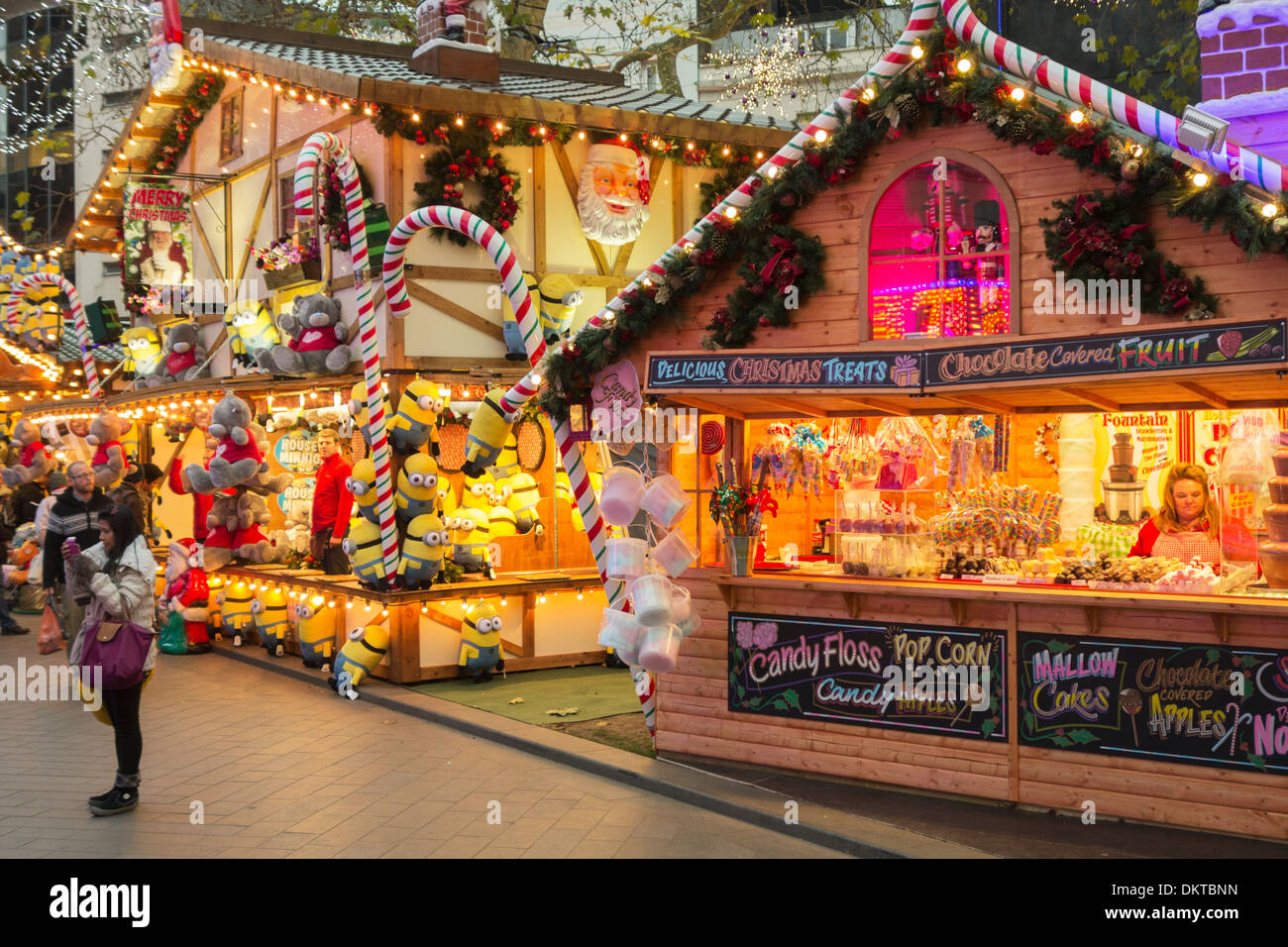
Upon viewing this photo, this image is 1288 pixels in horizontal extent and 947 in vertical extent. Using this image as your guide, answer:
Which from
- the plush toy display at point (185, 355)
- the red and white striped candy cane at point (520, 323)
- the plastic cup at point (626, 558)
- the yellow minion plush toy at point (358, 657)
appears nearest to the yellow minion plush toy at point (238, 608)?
the yellow minion plush toy at point (358, 657)

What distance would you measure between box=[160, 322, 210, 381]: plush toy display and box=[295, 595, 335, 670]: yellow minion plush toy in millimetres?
5170

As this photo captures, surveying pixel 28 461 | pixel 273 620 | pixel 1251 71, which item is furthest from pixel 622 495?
pixel 28 461

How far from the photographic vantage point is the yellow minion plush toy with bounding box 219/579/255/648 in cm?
1419

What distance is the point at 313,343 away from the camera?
42.3 ft

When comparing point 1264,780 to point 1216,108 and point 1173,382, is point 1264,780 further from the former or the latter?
point 1216,108

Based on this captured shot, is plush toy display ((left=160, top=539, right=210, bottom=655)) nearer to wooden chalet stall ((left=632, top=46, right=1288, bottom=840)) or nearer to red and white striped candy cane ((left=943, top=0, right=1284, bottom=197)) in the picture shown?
wooden chalet stall ((left=632, top=46, right=1288, bottom=840))

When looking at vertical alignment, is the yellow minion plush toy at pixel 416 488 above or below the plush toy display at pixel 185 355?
below

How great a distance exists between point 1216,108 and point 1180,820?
172 inches

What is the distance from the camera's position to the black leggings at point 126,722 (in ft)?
25.0

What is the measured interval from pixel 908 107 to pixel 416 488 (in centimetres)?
589

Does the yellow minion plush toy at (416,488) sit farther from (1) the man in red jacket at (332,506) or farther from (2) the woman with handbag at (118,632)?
(2) the woman with handbag at (118,632)

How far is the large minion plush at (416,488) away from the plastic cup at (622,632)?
3.79 m

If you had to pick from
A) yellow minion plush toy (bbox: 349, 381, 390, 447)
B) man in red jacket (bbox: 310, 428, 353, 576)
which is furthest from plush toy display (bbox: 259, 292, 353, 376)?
man in red jacket (bbox: 310, 428, 353, 576)
